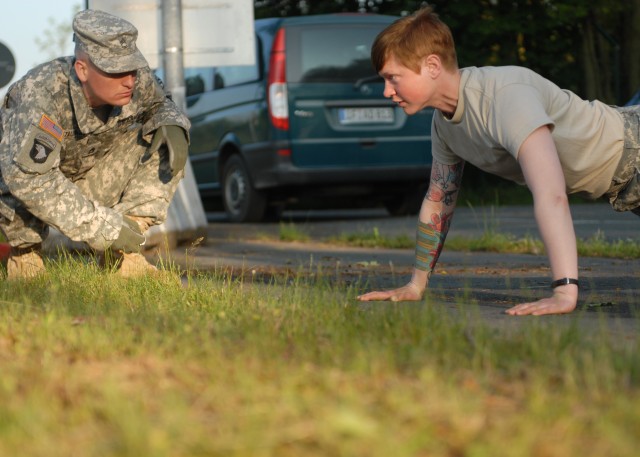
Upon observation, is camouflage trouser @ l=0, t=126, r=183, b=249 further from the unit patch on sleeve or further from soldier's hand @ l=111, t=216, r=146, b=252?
the unit patch on sleeve

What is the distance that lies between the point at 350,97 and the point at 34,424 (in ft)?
31.0

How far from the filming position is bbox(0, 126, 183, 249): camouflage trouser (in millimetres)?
5938

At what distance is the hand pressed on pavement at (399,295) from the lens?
4.75 metres

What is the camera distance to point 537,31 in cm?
2023

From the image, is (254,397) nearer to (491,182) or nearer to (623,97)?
(491,182)

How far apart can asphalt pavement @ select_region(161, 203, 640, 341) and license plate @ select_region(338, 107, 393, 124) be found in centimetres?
100

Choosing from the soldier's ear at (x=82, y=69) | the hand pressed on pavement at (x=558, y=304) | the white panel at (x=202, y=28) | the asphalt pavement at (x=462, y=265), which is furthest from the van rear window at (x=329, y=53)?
the hand pressed on pavement at (x=558, y=304)

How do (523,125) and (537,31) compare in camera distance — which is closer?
(523,125)

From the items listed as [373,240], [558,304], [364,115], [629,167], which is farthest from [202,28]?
[558,304]

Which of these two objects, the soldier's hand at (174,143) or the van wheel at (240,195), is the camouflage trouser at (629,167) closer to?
the soldier's hand at (174,143)

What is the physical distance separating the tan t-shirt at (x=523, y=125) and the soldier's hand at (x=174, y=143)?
142 centimetres

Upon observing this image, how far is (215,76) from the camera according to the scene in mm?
12719

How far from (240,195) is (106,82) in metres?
7.12

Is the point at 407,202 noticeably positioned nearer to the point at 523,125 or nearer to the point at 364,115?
the point at 364,115
